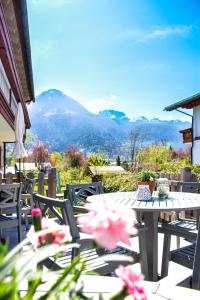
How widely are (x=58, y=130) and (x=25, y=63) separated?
146 m

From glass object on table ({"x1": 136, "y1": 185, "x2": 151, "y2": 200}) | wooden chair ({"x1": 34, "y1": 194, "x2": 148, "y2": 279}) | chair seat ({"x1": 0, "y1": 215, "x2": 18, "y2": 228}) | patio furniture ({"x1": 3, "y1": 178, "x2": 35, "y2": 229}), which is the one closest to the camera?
wooden chair ({"x1": 34, "y1": 194, "x2": 148, "y2": 279})

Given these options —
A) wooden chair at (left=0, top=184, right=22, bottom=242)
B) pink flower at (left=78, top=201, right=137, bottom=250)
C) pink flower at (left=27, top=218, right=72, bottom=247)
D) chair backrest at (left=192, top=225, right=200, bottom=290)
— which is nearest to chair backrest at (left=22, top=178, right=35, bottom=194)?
wooden chair at (left=0, top=184, right=22, bottom=242)

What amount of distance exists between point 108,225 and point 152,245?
2719 millimetres

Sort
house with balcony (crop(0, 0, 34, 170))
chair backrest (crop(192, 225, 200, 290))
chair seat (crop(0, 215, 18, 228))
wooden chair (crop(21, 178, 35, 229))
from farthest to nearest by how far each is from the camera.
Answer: wooden chair (crop(21, 178, 35, 229)) < chair seat (crop(0, 215, 18, 228)) < house with balcony (crop(0, 0, 34, 170)) < chair backrest (crop(192, 225, 200, 290))

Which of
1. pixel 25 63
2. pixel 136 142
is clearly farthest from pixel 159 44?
pixel 25 63

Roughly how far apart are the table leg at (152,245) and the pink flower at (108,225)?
8.69 ft

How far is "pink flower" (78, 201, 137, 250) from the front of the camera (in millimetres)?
640

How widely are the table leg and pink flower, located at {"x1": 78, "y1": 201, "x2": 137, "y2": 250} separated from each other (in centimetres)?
265

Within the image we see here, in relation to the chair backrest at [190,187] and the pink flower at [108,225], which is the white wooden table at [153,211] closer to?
the chair backrest at [190,187]

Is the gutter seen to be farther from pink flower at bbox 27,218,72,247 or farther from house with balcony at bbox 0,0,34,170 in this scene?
pink flower at bbox 27,218,72,247

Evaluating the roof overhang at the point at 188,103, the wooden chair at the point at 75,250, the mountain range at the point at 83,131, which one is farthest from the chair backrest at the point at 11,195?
the mountain range at the point at 83,131

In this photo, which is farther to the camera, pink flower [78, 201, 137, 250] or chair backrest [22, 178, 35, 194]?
chair backrest [22, 178, 35, 194]

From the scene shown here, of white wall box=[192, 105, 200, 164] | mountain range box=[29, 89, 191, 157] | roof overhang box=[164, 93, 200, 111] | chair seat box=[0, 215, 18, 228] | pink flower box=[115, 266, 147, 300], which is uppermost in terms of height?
mountain range box=[29, 89, 191, 157]

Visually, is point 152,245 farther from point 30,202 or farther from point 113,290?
point 30,202
